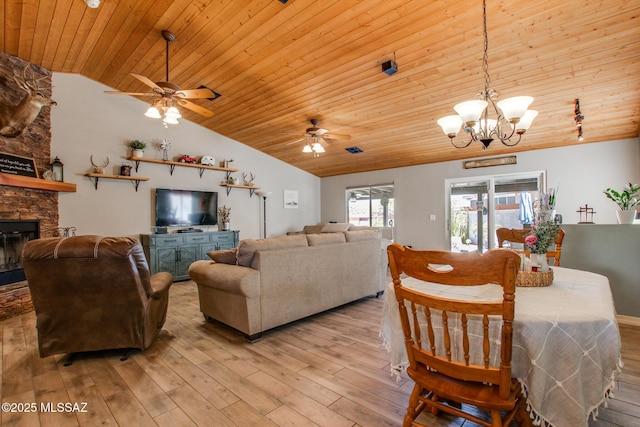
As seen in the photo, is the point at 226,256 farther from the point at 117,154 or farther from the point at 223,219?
the point at 117,154

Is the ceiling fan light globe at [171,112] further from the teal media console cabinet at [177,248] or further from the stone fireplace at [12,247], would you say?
the teal media console cabinet at [177,248]

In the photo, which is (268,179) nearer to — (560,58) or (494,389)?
(560,58)

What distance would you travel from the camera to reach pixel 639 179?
14.0 ft

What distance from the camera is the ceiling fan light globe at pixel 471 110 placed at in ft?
7.26

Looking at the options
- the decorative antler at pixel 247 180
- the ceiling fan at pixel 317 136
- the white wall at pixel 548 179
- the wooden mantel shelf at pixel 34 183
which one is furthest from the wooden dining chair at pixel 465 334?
the decorative antler at pixel 247 180

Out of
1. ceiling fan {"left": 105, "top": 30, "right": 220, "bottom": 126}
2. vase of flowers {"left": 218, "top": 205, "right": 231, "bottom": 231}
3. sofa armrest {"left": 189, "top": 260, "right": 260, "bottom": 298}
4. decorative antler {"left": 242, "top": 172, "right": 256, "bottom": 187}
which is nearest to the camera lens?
sofa armrest {"left": 189, "top": 260, "right": 260, "bottom": 298}

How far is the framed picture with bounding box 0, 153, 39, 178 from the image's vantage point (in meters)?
3.65

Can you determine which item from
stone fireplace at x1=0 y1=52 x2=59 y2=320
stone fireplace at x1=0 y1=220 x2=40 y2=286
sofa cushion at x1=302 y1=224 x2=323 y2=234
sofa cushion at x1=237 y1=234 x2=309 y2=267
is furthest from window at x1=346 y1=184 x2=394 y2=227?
stone fireplace at x1=0 y1=220 x2=40 y2=286

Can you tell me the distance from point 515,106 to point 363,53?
6.24 feet

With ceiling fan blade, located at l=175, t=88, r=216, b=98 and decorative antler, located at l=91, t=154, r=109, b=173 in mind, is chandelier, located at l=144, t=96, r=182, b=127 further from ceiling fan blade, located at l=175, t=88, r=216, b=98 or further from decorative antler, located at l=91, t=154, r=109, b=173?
decorative antler, located at l=91, t=154, r=109, b=173

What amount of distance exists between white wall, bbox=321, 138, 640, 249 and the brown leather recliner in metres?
5.56

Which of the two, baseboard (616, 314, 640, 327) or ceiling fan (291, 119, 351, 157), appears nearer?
baseboard (616, 314, 640, 327)

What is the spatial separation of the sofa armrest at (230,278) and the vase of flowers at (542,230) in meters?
2.17

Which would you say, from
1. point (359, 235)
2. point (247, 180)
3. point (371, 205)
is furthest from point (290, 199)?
point (359, 235)
